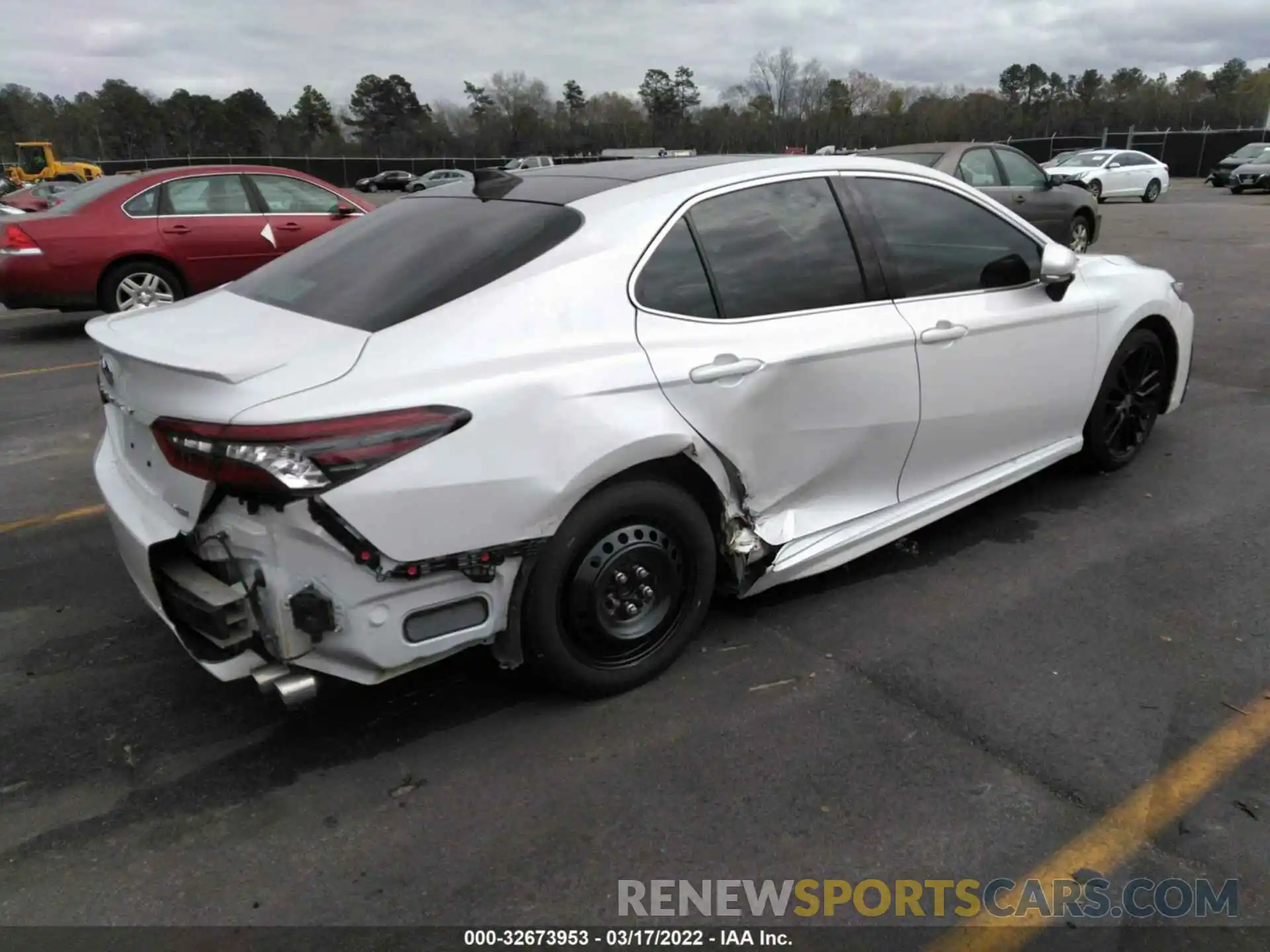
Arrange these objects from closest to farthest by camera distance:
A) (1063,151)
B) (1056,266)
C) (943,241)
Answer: (943,241) → (1056,266) → (1063,151)


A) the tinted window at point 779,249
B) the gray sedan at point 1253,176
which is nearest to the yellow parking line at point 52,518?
the tinted window at point 779,249

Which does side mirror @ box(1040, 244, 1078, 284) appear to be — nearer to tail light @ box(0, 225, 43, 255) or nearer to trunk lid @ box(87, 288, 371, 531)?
trunk lid @ box(87, 288, 371, 531)

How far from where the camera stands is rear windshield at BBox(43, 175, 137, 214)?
8988 millimetres

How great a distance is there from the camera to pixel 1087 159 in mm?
26984

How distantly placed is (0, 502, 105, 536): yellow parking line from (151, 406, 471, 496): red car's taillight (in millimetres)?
2722

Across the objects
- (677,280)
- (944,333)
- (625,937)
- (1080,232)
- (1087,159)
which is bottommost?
(625,937)

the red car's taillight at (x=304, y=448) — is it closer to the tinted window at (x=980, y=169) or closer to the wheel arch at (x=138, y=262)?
the wheel arch at (x=138, y=262)

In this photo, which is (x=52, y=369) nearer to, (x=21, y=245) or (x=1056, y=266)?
(x=21, y=245)

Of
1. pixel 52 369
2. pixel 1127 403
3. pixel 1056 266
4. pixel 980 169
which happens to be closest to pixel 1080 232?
pixel 980 169

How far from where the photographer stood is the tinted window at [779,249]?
3.11 metres

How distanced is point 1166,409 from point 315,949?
192 inches

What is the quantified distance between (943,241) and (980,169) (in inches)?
318

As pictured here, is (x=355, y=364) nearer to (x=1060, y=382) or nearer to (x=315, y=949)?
(x=315, y=949)

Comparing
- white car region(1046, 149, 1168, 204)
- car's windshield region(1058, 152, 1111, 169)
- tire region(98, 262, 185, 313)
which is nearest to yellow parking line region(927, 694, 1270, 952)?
tire region(98, 262, 185, 313)
